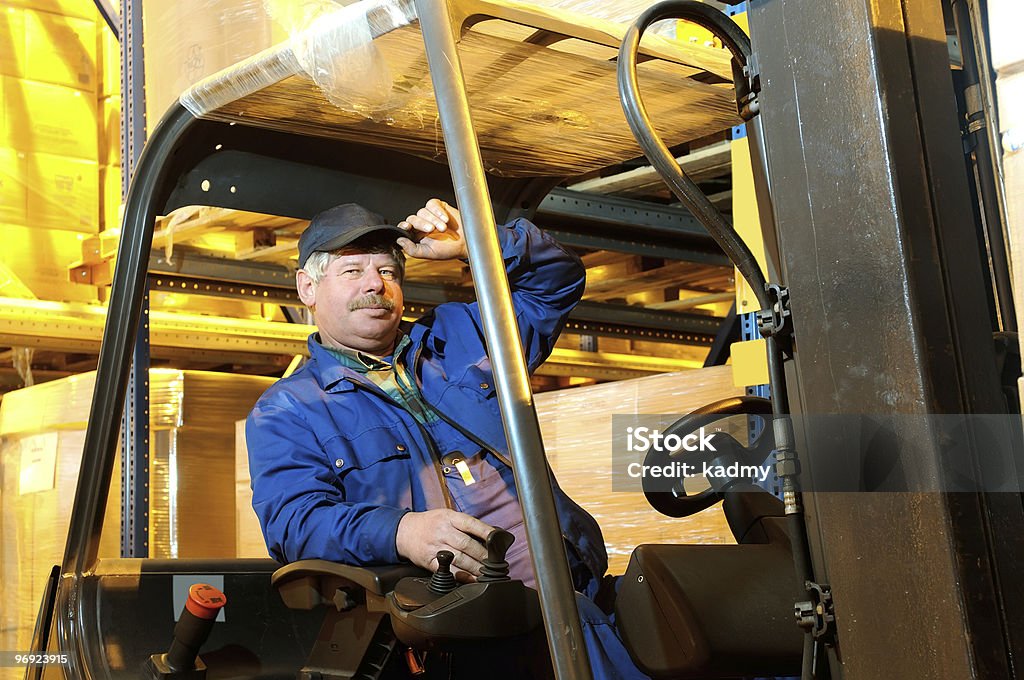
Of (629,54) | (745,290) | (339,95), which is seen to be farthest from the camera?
(745,290)

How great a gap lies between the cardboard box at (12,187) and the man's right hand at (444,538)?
2946 millimetres

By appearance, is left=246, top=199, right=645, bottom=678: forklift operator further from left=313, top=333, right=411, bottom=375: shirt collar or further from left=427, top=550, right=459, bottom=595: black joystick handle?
left=427, top=550, right=459, bottom=595: black joystick handle

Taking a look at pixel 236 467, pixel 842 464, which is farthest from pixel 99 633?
pixel 236 467

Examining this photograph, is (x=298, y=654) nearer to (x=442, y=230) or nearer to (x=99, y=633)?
Answer: (x=99, y=633)

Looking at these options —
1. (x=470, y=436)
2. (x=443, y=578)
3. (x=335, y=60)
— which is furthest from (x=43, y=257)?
(x=443, y=578)

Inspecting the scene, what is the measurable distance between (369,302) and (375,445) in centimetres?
43

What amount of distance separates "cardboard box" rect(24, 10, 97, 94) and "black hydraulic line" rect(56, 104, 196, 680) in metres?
2.51

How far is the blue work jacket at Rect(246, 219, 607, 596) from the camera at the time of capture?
237 centimetres

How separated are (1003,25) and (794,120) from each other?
0.98 feet

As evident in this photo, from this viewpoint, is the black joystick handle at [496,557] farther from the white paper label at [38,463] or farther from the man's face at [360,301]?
the white paper label at [38,463]

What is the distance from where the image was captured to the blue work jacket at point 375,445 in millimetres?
2365

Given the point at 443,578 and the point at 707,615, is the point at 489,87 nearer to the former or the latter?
the point at 443,578

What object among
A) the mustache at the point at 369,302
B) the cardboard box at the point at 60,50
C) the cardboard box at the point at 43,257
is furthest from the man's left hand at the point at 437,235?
the cardboard box at the point at 60,50

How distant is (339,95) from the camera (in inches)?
87.1
